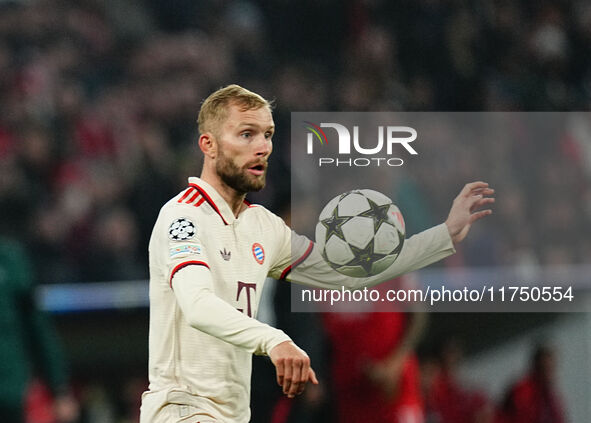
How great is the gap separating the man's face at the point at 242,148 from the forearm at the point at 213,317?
19.2 inches

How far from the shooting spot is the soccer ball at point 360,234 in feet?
13.8

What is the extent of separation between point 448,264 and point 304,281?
4212 mm

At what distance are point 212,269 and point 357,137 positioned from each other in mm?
4919

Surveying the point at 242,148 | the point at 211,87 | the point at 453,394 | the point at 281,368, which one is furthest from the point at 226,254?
the point at 211,87

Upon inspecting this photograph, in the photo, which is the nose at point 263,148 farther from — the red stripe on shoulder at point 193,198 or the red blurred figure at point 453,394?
the red blurred figure at point 453,394

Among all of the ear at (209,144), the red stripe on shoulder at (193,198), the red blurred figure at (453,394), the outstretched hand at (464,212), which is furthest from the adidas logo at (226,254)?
the red blurred figure at (453,394)

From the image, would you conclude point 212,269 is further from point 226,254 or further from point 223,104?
point 223,104

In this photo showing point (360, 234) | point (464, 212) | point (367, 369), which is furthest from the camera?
point (367, 369)

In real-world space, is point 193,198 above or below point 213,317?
above

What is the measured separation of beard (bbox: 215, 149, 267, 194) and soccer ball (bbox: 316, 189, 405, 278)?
0.58 meters

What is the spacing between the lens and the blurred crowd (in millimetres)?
9102

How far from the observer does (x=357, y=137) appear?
332 inches

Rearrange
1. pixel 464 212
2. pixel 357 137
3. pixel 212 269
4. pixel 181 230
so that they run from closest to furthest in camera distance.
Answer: pixel 181 230
pixel 212 269
pixel 464 212
pixel 357 137

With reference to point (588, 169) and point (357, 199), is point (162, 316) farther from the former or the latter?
point (588, 169)
